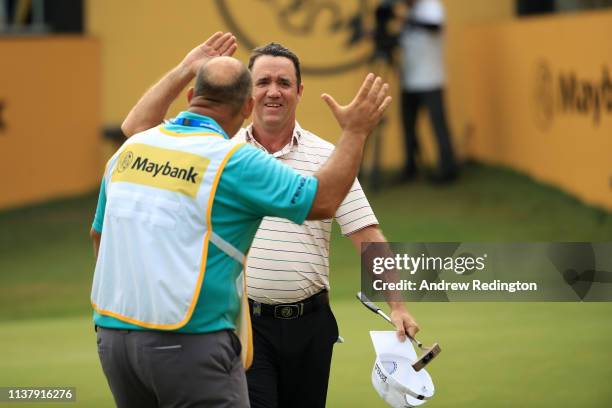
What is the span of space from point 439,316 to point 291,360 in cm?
477

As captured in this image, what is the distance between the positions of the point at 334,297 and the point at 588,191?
393 cm

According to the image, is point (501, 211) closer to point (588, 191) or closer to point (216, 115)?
point (588, 191)

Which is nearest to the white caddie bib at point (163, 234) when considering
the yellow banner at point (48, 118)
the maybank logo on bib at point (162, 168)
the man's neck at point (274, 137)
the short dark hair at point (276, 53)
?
the maybank logo on bib at point (162, 168)

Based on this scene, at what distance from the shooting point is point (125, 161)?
460 centimetres

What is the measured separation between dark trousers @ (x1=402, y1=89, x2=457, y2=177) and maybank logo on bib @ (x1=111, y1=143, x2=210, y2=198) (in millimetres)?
11574

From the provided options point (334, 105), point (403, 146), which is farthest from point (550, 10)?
point (334, 105)

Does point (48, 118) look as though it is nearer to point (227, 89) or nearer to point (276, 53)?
point (276, 53)

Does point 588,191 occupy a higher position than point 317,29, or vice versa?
point 317,29

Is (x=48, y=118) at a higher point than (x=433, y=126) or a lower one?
lower

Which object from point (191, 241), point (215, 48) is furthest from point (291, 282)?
point (191, 241)

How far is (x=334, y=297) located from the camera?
38.4ft

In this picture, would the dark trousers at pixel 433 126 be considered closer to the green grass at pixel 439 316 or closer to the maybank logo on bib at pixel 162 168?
the green grass at pixel 439 316

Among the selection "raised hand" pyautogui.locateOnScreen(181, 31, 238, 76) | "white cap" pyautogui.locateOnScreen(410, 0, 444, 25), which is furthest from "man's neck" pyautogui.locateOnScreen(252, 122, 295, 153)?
"white cap" pyautogui.locateOnScreen(410, 0, 444, 25)

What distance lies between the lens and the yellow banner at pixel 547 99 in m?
13.6
